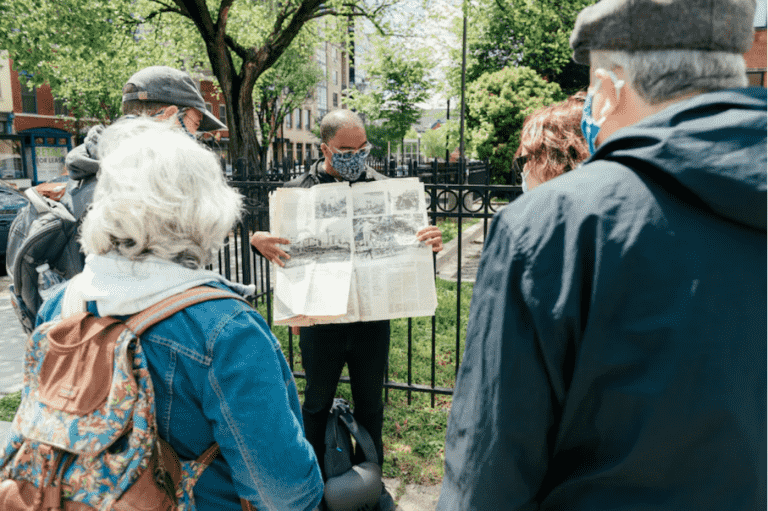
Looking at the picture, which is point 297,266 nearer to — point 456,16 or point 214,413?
point 214,413

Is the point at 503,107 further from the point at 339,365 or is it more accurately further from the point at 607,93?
the point at 607,93

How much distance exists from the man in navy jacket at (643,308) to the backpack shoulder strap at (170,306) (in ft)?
2.31

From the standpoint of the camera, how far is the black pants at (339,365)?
2.82 meters

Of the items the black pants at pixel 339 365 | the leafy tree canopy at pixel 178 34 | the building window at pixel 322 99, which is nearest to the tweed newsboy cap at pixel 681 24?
the black pants at pixel 339 365

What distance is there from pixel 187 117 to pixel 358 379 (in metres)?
1.56

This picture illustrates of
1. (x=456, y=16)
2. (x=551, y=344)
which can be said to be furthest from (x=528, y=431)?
(x=456, y=16)

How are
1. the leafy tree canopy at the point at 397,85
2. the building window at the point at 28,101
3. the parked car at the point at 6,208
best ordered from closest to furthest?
1. the parked car at the point at 6,208
2. the leafy tree canopy at the point at 397,85
3. the building window at the point at 28,101

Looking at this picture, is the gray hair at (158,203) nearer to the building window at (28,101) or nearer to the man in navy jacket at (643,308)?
the man in navy jacket at (643,308)

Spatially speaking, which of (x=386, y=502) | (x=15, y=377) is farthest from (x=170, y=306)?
(x=15, y=377)

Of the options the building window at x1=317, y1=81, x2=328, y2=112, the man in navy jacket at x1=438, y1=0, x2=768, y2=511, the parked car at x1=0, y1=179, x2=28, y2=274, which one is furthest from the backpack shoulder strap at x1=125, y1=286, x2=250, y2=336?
the building window at x1=317, y1=81, x2=328, y2=112

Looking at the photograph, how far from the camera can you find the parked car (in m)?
9.02

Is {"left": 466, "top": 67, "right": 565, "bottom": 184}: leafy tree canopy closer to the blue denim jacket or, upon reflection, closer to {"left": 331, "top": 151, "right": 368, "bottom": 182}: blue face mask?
{"left": 331, "top": 151, "right": 368, "bottom": 182}: blue face mask

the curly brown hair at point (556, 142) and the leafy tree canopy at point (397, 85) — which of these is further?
the leafy tree canopy at point (397, 85)

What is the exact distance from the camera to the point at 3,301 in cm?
786
